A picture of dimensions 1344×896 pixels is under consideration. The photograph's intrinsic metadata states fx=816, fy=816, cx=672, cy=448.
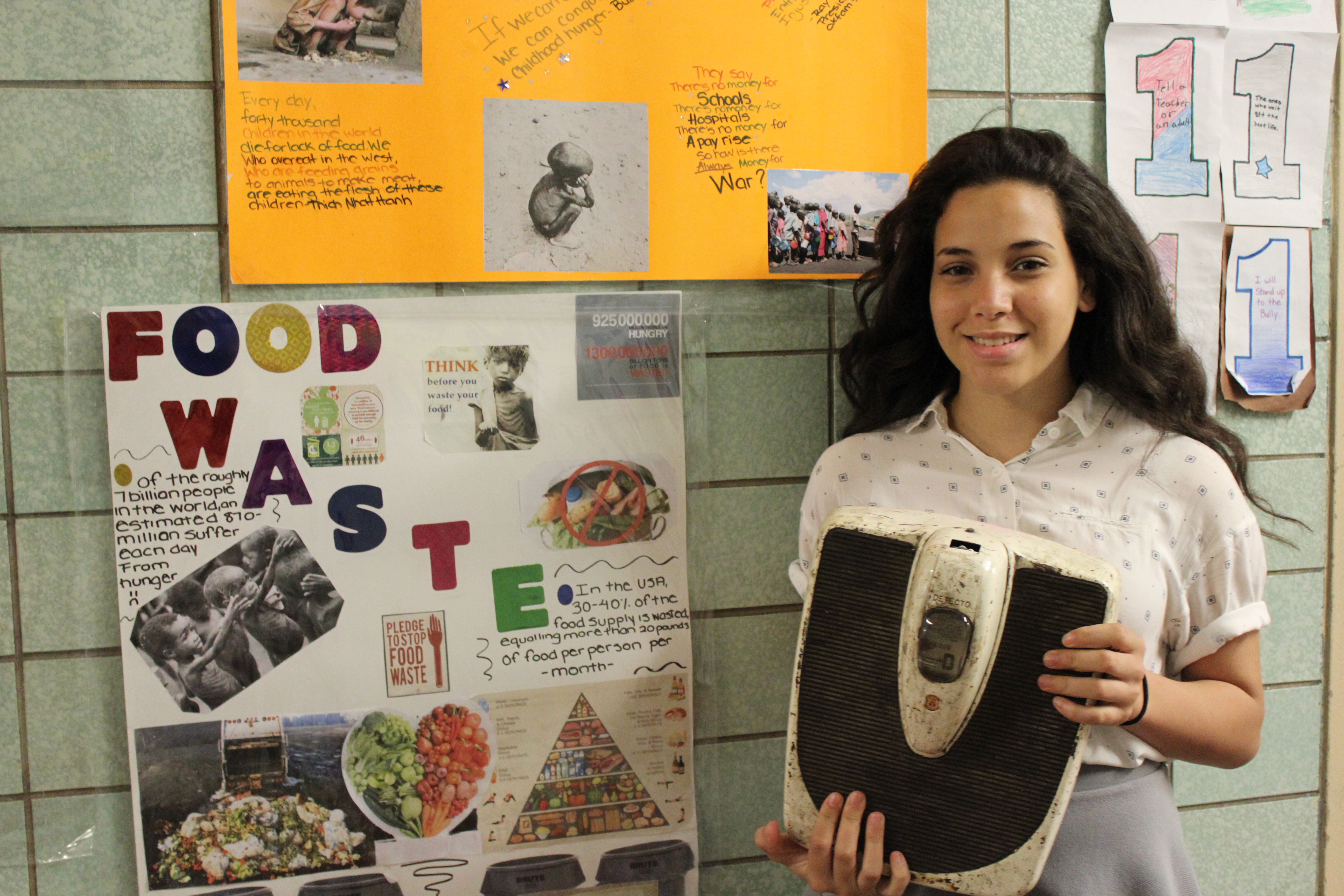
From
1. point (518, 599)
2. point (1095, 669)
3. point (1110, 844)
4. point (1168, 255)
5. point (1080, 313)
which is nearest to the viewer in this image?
point (1095, 669)

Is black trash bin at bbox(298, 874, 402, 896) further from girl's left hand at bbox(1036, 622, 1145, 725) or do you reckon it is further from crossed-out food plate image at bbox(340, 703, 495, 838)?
girl's left hand at bbox(1036, 622, 1145, 725)

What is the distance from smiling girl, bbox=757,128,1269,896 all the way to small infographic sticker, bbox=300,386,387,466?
55cm

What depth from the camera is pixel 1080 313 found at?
0.94 metres

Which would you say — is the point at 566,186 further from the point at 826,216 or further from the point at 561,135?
the point at 826,216

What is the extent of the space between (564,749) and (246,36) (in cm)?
95

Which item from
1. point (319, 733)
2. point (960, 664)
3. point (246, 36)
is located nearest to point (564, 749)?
point (319, 733)

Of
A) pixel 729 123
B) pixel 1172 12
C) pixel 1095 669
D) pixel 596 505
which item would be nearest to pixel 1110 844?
pixel 1095 669

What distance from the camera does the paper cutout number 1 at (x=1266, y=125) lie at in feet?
3.78

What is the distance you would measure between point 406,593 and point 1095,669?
761mm

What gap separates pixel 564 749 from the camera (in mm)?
1052

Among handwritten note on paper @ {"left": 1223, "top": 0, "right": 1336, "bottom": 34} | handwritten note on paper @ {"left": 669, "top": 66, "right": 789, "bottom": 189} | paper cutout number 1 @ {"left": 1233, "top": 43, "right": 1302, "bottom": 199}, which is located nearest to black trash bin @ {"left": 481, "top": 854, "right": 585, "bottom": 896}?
handwritten note on paper @ {"left": 669, "top": 66, "right": 789, "bottom": 189}

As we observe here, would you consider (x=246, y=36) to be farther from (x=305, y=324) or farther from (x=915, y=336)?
(x=915, y=336)

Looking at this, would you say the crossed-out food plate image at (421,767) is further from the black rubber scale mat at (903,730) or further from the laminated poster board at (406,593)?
the black rubber scale mat at (903,730)

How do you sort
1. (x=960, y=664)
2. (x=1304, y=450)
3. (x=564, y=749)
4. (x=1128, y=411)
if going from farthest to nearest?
(x=1304, y=450) < (x=564, y=749) < (x=1128, y=411) < (x=960, y=664)
